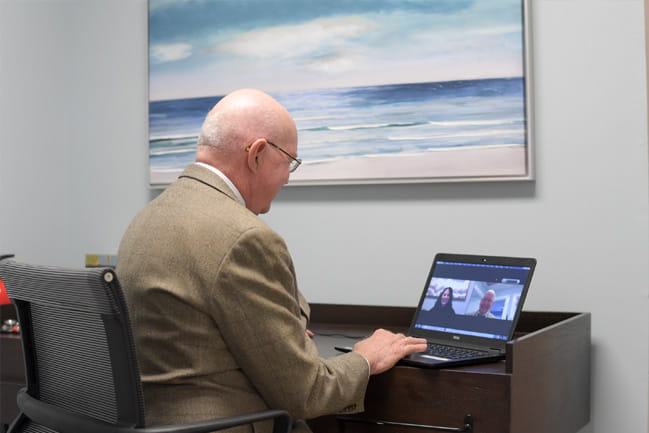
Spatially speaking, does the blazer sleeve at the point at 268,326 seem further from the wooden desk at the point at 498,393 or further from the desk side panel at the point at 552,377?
the desk side panel at the point at 552,377

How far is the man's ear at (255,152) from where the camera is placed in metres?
1.69

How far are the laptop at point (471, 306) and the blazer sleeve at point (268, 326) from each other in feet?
1.24

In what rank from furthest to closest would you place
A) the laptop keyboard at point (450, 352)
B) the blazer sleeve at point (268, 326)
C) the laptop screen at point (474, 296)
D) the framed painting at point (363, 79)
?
the framed painting at point (363, 79), the laptop screen at point (474, 296), the laptop keyboard at point (450, 352), the blazer sleeve at point (268, 326)

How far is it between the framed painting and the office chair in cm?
122

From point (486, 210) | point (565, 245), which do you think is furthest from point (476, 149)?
point (565, 245)

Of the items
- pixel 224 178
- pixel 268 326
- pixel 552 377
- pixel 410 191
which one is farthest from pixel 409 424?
pixel 410 191

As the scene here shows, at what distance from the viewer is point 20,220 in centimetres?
276

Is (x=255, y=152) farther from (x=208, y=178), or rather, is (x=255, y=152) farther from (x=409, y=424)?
(x=409, y=424)

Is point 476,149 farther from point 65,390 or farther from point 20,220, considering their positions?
point 20,220

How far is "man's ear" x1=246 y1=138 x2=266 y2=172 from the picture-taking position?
1.69 meters

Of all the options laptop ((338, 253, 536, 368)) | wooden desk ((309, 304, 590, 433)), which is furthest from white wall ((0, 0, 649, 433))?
laptop ((338, 253, 536, 368))

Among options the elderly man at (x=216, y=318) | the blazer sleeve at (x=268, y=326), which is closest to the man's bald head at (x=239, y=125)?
the elderly man at (x=216, y=318)

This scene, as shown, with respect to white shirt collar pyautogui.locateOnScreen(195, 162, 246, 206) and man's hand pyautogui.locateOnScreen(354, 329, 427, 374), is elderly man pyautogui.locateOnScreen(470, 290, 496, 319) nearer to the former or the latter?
man's hand pyautogui.locateOnScreen(354, 329, 427, 374)

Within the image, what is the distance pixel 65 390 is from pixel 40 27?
1842mm
